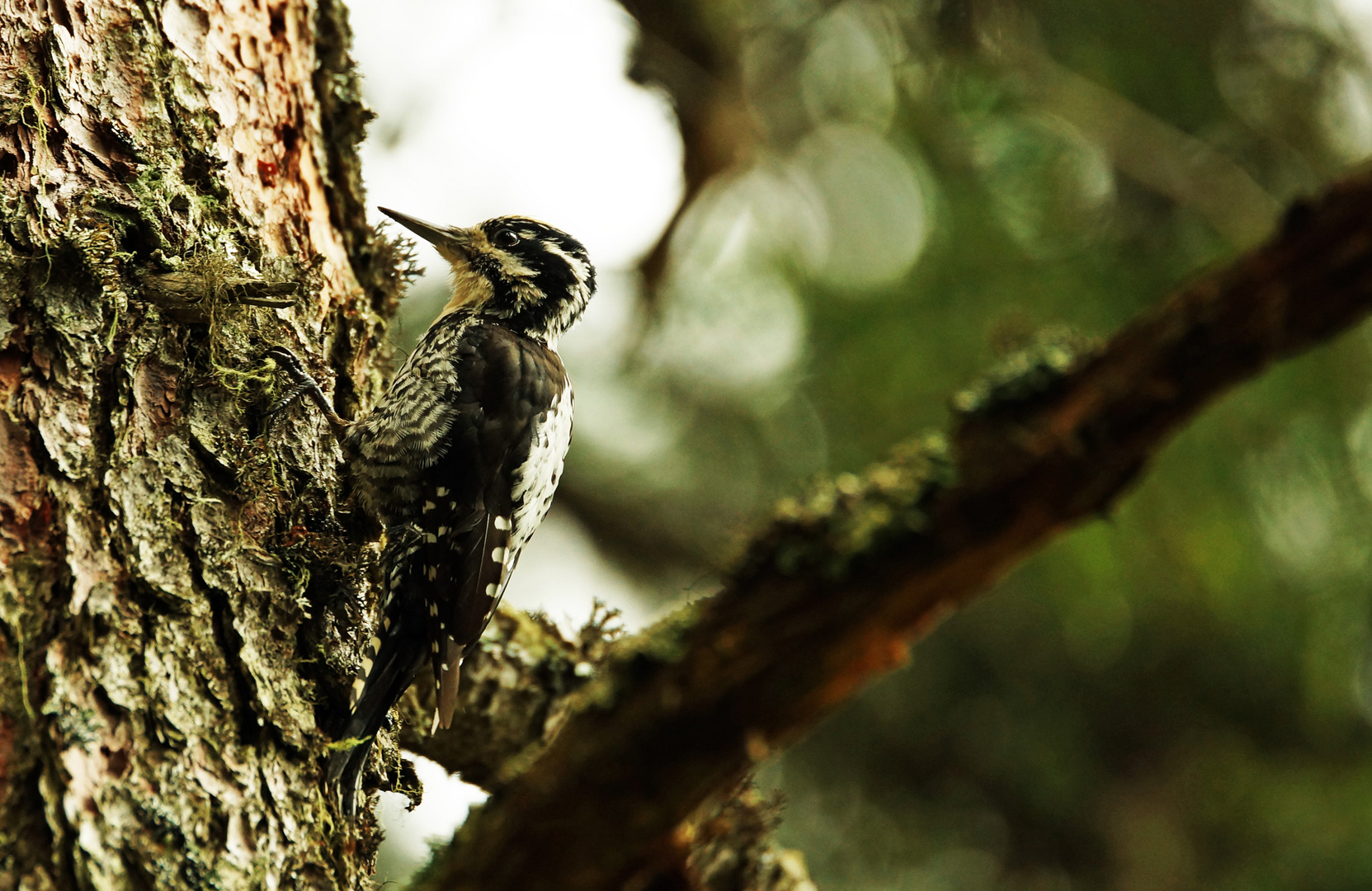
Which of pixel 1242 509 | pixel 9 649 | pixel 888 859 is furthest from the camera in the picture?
pixel 888 859

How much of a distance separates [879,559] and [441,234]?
285 cm

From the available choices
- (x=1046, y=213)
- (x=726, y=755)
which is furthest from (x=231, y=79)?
(x=1046, y=213)

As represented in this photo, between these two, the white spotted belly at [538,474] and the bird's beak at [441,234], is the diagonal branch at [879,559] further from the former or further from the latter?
the bird's beak at [441,234]

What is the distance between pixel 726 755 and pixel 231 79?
2190 millimetres

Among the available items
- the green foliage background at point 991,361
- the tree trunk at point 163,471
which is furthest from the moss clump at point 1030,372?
the green foliage background at point 991,361

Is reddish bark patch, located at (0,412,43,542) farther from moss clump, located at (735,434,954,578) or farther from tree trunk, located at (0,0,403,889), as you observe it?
moss clump, located at (735,434,954,578)

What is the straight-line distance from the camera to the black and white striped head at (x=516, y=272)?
394cm

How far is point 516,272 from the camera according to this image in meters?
3.98

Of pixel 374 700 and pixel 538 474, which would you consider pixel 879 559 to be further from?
pixel 538 474

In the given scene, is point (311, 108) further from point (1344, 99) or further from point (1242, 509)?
point (1344, 99)

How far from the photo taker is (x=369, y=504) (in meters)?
2.97

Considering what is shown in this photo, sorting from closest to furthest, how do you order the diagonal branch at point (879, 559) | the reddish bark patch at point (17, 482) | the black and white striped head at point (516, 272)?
the diagonal branch at point (879, 559)
the reddish bark patch at point (17, 482)
the black and white striped head at point (516, 272)

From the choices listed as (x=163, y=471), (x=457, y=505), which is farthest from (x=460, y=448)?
(x=163, y=471)

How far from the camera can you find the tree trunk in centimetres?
192
